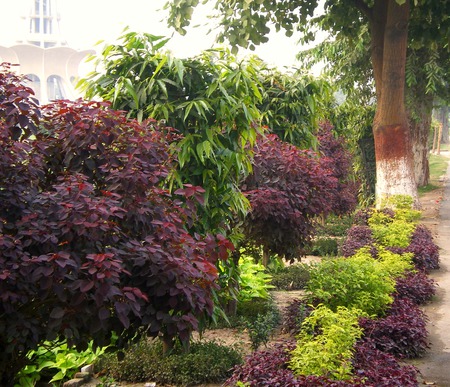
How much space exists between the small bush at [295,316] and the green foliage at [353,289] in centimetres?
18

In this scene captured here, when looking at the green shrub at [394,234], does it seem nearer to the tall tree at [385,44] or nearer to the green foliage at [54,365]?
the tall tree at [385,44]

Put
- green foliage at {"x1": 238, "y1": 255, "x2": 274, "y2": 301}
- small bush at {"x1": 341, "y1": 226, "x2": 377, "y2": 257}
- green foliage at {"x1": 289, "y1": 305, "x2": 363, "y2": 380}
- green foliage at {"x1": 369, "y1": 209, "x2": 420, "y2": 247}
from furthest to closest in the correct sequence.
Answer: green foliage at {"x1": 369, "y1": 209, "x2": 420, "y2": 247} → small bush at {"x1": 341, "y1": 226, "x2": 377, "y2": 257} → green foliage at {"x1": 238, "y1": 255, "x2": 274, "y2": 301} → green foliage at {"x1": 289, "y1": 305, "x2": 363, "y2": 380}

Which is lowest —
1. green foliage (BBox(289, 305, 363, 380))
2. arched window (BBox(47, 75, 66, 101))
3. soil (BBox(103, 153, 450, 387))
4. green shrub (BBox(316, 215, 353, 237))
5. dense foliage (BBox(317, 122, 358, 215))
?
soil (BBox(103, 153, 450, 387))

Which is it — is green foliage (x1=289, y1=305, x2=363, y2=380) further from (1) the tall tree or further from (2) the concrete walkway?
(1) the tall tree

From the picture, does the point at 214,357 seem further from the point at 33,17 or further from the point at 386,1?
the point at 33,17

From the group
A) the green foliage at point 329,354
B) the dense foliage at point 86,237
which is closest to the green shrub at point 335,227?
the green foliage at point 329,354

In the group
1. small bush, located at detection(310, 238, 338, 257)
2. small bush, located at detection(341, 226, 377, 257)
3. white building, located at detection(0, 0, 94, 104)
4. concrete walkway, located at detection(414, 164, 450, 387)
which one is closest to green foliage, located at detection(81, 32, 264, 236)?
concrete walkway, located at detection(414, 164, 450, 387)

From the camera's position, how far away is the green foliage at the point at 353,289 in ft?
24.3

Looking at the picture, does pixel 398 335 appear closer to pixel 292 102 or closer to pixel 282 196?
pixel 282 196

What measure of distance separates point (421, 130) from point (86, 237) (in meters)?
Answer: 24.3

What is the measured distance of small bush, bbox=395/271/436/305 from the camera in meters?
8.76

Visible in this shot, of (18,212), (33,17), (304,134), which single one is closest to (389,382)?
(18,212)

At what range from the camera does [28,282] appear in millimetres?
3861

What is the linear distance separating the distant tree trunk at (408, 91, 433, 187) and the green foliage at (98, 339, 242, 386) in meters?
18.2
